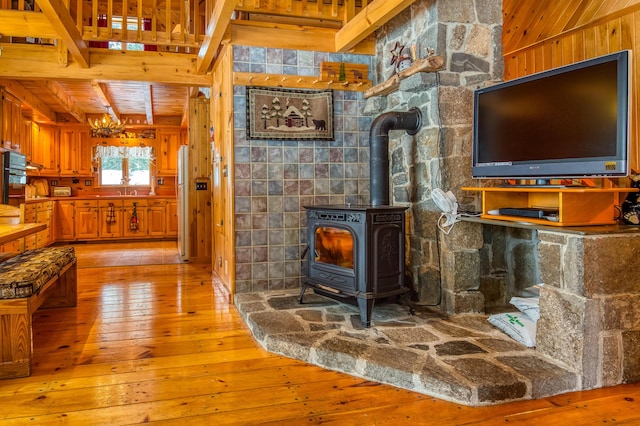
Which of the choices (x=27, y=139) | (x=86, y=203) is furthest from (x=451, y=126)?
(x=86, y=203)

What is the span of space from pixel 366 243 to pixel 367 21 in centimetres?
170

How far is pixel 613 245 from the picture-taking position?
2172 mm

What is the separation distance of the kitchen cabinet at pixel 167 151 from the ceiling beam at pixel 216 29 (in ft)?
16.0

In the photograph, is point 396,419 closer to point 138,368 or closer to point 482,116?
point 138,368

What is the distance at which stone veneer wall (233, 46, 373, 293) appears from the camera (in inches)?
148

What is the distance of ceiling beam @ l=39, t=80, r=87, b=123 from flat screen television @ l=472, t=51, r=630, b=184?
562 cm

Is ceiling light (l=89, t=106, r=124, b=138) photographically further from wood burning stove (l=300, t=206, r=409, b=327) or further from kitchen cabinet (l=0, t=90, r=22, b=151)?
wood burning stove (l=300, t=206, r=409, b=327)

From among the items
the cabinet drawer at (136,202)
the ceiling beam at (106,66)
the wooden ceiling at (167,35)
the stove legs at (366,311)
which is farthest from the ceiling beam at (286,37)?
the cabinet drawer at (136,202)

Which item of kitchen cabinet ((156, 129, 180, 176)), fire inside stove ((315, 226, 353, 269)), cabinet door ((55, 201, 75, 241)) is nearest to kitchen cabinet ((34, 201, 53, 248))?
cabinet door ((55, 201, 75, 241))

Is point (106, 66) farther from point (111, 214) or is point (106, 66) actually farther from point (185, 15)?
point (111, 214)

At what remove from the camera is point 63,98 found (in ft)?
22.7

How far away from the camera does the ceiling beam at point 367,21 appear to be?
2930 millimetres

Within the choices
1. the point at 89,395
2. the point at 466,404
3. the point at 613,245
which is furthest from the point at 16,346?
the point at 613,245

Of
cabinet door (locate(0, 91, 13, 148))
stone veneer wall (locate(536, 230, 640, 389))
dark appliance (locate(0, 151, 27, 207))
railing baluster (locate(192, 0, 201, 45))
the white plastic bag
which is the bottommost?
the white plastic bag
